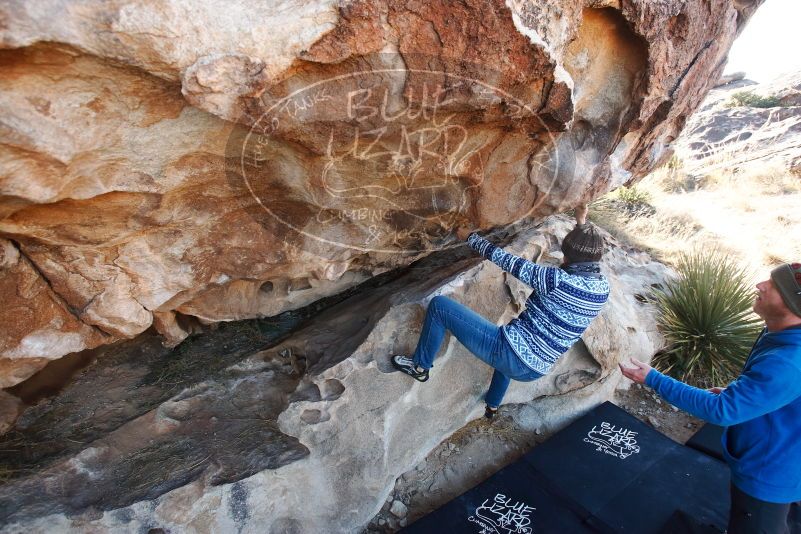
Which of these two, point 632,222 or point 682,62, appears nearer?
point 682,62

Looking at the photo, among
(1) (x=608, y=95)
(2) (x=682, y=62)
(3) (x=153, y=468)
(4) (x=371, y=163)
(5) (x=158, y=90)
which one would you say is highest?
(2) (x=682, y=62)

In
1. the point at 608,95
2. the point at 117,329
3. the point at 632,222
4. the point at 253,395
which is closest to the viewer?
the point at 117,329

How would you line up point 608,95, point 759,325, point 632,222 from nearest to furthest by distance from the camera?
point 608,95
point 759,325
point 632,222

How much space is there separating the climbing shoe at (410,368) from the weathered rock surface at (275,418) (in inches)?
2.3

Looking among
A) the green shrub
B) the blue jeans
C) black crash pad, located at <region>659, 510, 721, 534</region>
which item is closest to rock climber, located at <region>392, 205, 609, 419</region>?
the blue jeans

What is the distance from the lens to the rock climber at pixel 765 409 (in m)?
1.87

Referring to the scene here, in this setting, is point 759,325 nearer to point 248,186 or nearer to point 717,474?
point 717,474

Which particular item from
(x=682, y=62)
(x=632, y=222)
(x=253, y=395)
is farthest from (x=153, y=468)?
(x=632, y=222)

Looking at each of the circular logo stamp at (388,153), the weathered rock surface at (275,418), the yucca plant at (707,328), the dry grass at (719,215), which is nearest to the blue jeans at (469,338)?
the weathered rock surface at (275,418)

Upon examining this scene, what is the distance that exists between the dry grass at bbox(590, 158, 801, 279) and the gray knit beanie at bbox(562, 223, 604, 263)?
4065 millimetres

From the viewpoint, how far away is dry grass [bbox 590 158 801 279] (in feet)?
20.3

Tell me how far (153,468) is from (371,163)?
6.90ft

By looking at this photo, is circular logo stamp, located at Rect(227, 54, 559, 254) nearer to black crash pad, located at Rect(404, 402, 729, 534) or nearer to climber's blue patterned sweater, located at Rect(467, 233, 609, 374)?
climber's blue patterned sweater, located at Rect(467, 233, 609, 374)

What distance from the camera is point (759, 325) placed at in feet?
14.2
